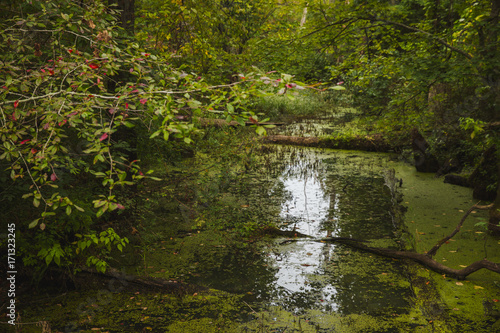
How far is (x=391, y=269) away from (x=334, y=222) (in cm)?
114

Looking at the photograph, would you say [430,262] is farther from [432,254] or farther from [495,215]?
[495,215]

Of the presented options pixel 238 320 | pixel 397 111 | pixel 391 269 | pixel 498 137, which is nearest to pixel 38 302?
pixel 238 320

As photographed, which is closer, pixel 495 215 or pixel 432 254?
pixel 432 254

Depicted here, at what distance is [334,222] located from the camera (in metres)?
4.48

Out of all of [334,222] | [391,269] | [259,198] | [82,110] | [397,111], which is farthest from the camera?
[259,198]

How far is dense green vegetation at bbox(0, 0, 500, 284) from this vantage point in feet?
6.28

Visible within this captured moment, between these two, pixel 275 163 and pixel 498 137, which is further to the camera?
pixel 275 163

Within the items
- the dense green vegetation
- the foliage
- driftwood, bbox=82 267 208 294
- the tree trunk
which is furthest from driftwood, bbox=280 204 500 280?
the foliage

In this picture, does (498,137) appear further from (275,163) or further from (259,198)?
(275,163)

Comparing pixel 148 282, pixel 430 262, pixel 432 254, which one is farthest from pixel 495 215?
pixel 148 282

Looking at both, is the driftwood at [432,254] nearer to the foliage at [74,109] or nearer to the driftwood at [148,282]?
the driftwood at [148,282]

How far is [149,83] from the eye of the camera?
214cm

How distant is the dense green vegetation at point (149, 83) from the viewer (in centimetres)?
192

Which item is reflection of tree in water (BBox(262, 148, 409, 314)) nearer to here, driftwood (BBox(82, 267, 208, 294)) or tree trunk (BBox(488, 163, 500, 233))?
driftwood (BBox(82, 267, 208, 294))
